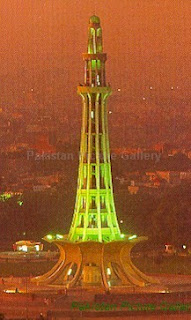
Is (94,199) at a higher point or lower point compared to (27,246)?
lower

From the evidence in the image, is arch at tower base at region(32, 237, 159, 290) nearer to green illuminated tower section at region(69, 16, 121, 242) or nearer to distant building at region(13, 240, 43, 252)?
green illuminated tower section at region(69, 16, 121, 242)

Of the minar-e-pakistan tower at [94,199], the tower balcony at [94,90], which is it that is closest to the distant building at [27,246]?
the minar-e-pakistan tower at [94,199]

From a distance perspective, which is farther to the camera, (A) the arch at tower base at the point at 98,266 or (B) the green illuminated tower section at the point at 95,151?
(B) the green illuminated tower section at the point at 95,151

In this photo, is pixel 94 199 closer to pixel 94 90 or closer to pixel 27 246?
pixel 94 90

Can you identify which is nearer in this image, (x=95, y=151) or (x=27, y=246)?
(x=95, y=151)

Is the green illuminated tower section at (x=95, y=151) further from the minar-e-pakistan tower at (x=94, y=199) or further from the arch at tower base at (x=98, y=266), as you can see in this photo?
the arch at tower base at (x=98, y=266)

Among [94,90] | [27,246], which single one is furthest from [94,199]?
[27,246]
